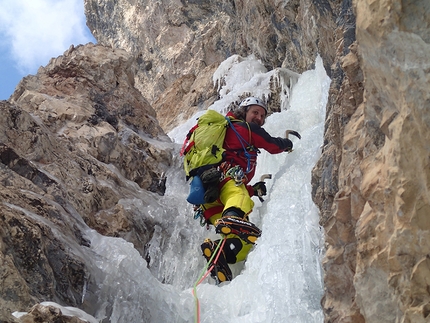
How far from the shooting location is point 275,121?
710 cm

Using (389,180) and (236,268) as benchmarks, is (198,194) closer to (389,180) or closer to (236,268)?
(236,268)

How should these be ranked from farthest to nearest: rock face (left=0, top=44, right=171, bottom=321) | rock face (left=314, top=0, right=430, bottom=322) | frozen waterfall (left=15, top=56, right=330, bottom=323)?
frozen waterfall (left=15, top=56, right=330, bottom=323), rock face (left=0, top=44, right=171, bottom=321), rock face (left=314, top=0, right=430, bottom=322)

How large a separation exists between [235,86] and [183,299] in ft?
22.6

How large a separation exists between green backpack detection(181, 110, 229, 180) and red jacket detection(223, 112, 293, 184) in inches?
3.8

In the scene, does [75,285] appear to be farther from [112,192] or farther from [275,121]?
[275,121]

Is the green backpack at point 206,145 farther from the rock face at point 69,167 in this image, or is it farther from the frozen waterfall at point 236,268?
the rock face at point 69,167

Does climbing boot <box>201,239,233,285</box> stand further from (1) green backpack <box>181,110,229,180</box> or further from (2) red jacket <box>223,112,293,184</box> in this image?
(2) red jacket <box>223,112,293,184</box>

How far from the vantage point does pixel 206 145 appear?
4684 millimetres

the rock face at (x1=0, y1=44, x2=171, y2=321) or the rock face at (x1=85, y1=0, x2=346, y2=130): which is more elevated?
the rock face at (x1=85, y1=0, x2=346, y2=130)

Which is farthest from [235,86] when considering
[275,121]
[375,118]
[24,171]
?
[375,118]

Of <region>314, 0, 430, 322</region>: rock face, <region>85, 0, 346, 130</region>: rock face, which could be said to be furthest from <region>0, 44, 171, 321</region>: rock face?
<region>85, 0, 346, 130</region>: rock face

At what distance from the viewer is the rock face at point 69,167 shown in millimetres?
3207

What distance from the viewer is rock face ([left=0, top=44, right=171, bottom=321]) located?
3.21 metres

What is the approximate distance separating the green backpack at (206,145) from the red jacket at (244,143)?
0.32 feet
